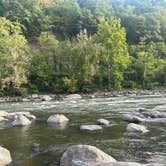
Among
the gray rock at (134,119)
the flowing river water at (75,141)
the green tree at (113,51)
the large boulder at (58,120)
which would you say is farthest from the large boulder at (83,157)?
the green tree at (113,51)

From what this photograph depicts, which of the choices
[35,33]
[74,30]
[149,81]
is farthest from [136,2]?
[149,81]

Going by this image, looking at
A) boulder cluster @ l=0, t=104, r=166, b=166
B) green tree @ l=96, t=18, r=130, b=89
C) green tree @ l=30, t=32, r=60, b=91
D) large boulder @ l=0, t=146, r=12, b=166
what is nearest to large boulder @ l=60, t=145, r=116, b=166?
boulder cluster @ l=0, t=104, r=166, b=166

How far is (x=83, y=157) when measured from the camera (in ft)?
47.9

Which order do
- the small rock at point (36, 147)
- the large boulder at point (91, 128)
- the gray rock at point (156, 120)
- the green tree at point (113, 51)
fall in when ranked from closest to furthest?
the small rock at point (36, 147), the large boulder at point (91, 128), the gray rock at point (156, 120), the green tree at point (113, 51)

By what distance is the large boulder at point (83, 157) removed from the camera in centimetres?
1440

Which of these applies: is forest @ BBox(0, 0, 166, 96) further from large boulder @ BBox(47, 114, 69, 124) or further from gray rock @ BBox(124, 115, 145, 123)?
gray rock @ BBox(124, 115, 145, 123)

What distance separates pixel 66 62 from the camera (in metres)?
65.1

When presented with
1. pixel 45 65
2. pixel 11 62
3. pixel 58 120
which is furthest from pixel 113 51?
pixel 58 120

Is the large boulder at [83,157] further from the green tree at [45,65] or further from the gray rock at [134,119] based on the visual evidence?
the green tree at [45,65]

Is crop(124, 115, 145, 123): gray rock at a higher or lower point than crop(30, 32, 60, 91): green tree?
lower

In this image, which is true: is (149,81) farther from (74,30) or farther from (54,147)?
(54,147)

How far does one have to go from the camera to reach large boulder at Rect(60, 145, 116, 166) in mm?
14398

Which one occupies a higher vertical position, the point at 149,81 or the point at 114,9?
the point at 114,9

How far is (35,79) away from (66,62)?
5.91 metres
